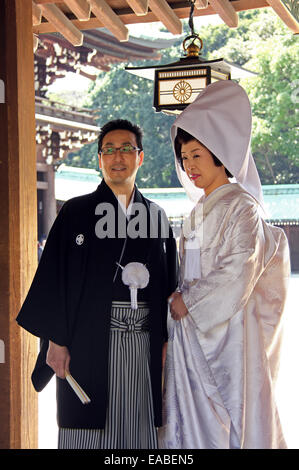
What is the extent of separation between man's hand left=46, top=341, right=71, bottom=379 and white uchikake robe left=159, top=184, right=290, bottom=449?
426mm

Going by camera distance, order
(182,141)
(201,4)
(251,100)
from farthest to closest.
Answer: (251,100) → (201,4) → (182,141)

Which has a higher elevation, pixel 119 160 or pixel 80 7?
pixel 80 7

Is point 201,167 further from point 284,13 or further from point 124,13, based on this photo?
point 124,13

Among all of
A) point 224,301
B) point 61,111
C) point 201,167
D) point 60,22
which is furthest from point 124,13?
point 61,111

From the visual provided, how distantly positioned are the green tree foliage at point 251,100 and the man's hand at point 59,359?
1681 centimetres

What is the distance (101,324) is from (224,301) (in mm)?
509

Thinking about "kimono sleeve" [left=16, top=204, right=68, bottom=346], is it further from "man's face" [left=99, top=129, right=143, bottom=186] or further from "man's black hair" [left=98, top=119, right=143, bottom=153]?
"man's black hair" [left=98, top=119, right=143, bottom=153]

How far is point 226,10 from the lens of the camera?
11.3ft

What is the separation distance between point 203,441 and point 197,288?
2.03 feet

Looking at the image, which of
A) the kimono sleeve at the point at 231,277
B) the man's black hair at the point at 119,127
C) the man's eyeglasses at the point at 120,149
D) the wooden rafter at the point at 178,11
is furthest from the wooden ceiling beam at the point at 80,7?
the kimono sleeve at the point at 231,277

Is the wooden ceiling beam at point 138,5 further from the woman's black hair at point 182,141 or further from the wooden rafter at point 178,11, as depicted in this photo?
the woman's black hair at point 182,141

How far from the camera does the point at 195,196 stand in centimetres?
288

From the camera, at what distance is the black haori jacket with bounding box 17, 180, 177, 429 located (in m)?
2.53

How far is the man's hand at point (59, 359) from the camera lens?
256 centimetres
